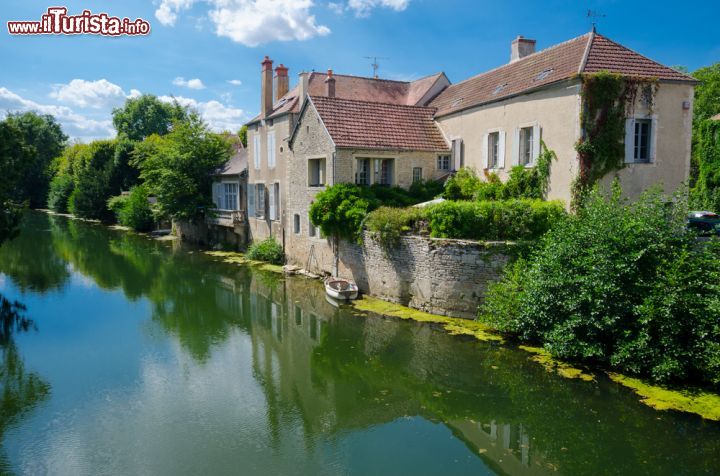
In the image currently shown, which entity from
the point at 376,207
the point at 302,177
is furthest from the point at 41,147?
the point at 376,207

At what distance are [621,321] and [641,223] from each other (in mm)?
2522

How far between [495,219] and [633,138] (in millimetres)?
5679

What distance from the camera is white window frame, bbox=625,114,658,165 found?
707 inches

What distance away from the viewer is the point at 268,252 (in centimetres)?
2917

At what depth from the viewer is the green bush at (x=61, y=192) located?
65.5 meters

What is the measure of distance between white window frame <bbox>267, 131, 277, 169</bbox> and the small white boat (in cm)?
1117

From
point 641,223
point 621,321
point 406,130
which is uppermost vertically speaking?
point 406,130

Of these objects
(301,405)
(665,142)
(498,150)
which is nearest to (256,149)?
(498,150)

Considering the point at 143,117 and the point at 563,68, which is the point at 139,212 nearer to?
the point at 143,117

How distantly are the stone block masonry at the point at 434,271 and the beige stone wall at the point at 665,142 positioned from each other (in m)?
5.23

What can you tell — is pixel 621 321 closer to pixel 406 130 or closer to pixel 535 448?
pixel 535 448

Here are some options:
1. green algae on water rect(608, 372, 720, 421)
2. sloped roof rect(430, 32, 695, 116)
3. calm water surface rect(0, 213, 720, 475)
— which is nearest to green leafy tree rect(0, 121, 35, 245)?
calm water surface rect(0, 213, 720, 475)

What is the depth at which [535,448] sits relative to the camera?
10.5 m

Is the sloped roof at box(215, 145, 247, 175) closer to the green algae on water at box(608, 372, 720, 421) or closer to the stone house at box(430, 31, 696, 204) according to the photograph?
the stone house at box(430, 31, 696, 204)
